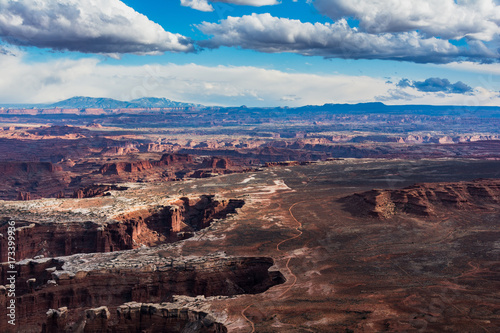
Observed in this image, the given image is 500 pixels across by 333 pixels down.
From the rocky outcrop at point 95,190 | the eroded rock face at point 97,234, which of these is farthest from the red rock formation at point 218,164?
the eroded rock face at point 97,234

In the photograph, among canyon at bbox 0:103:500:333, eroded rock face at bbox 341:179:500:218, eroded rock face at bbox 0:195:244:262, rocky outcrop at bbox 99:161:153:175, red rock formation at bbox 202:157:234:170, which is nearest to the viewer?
canyon at bbox 0:103:500:333

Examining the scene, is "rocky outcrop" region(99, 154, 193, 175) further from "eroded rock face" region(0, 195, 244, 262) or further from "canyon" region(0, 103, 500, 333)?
"eroded rock face" region(0, 195, 244, 262)

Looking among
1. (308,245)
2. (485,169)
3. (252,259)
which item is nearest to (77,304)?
(252,259)

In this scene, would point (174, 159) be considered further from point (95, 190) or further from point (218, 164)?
point (95, 190)

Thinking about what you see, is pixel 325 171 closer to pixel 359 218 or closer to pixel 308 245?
pixel 359 218

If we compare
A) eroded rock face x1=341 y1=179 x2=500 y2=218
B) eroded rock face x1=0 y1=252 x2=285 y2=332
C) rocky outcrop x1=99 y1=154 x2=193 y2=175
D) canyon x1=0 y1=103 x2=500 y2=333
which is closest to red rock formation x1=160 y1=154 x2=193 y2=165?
rocky outcrop x1=99 y1=154 x2=193 y2=175

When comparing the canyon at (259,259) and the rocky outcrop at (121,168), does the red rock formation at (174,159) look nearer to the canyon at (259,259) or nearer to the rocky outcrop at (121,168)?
the rocky outcrop at (121,168)

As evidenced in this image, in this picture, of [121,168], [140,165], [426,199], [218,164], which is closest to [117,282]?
[426,199]
